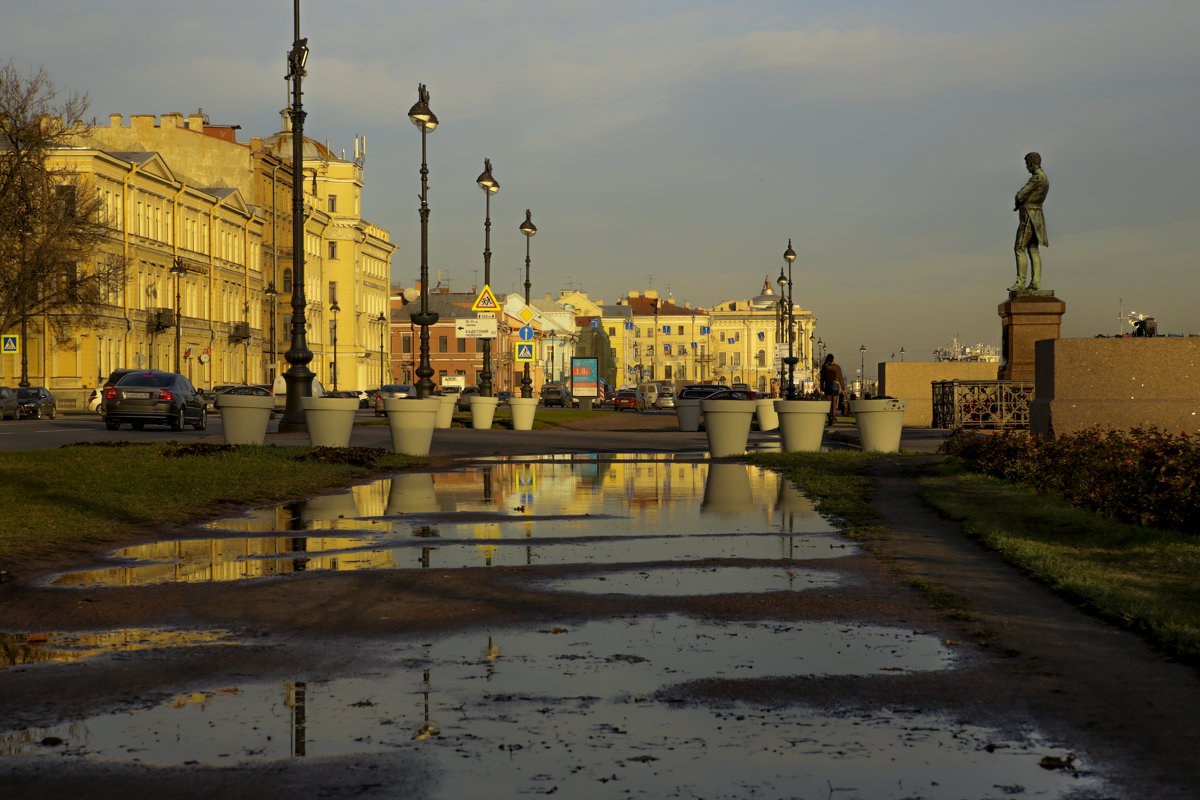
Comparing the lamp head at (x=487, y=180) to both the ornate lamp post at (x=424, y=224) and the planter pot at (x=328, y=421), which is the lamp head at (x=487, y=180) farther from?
the planter pot at (x=328, y=421)

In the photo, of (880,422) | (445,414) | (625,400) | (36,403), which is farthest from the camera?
(625,400)

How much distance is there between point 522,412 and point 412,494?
22.6 meters

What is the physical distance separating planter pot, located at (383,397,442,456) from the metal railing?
41.2 feet

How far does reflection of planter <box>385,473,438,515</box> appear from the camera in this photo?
1470 cm

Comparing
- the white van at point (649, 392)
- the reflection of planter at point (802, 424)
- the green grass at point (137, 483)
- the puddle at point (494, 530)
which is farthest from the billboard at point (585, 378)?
the puddle at point (494, 530)

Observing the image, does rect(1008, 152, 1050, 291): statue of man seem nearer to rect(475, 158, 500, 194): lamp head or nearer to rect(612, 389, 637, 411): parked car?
rect(475, 158, 500, 194): lamp head

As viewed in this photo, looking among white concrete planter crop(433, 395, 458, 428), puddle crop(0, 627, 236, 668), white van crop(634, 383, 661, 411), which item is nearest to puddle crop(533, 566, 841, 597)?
puddle crop(0, 627, 236, 668)

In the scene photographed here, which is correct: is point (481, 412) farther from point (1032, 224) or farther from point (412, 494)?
point (412, 494)

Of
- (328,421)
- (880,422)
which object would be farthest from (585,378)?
(880,422)

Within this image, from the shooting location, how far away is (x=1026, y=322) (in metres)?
30.8

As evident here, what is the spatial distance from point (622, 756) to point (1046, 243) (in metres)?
27.9

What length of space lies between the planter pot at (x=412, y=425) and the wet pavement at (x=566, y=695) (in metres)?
13.6

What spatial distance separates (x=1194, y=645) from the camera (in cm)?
646

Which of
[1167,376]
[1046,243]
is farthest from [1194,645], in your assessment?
[1046,243]
